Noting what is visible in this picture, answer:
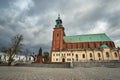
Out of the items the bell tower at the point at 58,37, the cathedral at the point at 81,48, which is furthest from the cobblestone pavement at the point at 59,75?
the bell tower at the point at 58,37

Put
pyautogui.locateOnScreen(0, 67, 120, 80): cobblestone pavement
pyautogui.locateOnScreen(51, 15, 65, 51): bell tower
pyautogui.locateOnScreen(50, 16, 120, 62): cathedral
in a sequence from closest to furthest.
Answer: pyautogui.locateOnScreen(0, 67, 120, 80): cobblestone pavement < pyautogui.locateOnScreen(50, 16, 120, 62): cathedral < pyautogui.locateOnScreen(51, 15, 65, 51): bell tower

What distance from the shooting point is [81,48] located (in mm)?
66000

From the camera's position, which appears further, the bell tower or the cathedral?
the bell tower

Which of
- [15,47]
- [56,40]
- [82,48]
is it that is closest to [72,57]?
[82,48]

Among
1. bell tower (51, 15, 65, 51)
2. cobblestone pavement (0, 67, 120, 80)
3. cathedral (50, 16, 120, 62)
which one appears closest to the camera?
cobblestone pavement (0, 67, 120, 80)

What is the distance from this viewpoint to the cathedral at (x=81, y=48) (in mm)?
57781

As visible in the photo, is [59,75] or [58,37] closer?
[59,75]

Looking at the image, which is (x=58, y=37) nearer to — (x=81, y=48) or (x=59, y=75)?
(x=81, y=48)

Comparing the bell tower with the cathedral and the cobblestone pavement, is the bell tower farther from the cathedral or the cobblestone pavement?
the cobblestone pavement

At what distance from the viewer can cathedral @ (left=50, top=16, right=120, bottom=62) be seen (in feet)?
190

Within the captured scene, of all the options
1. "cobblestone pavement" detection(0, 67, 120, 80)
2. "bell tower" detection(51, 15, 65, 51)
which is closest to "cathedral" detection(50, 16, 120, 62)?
"bell tower" detection(51, 15, 65, 51)

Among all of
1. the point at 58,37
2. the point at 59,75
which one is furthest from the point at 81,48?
the point at 59,75

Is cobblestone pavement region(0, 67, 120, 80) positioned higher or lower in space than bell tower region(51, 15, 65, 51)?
lower

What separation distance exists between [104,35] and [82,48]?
19773mm
